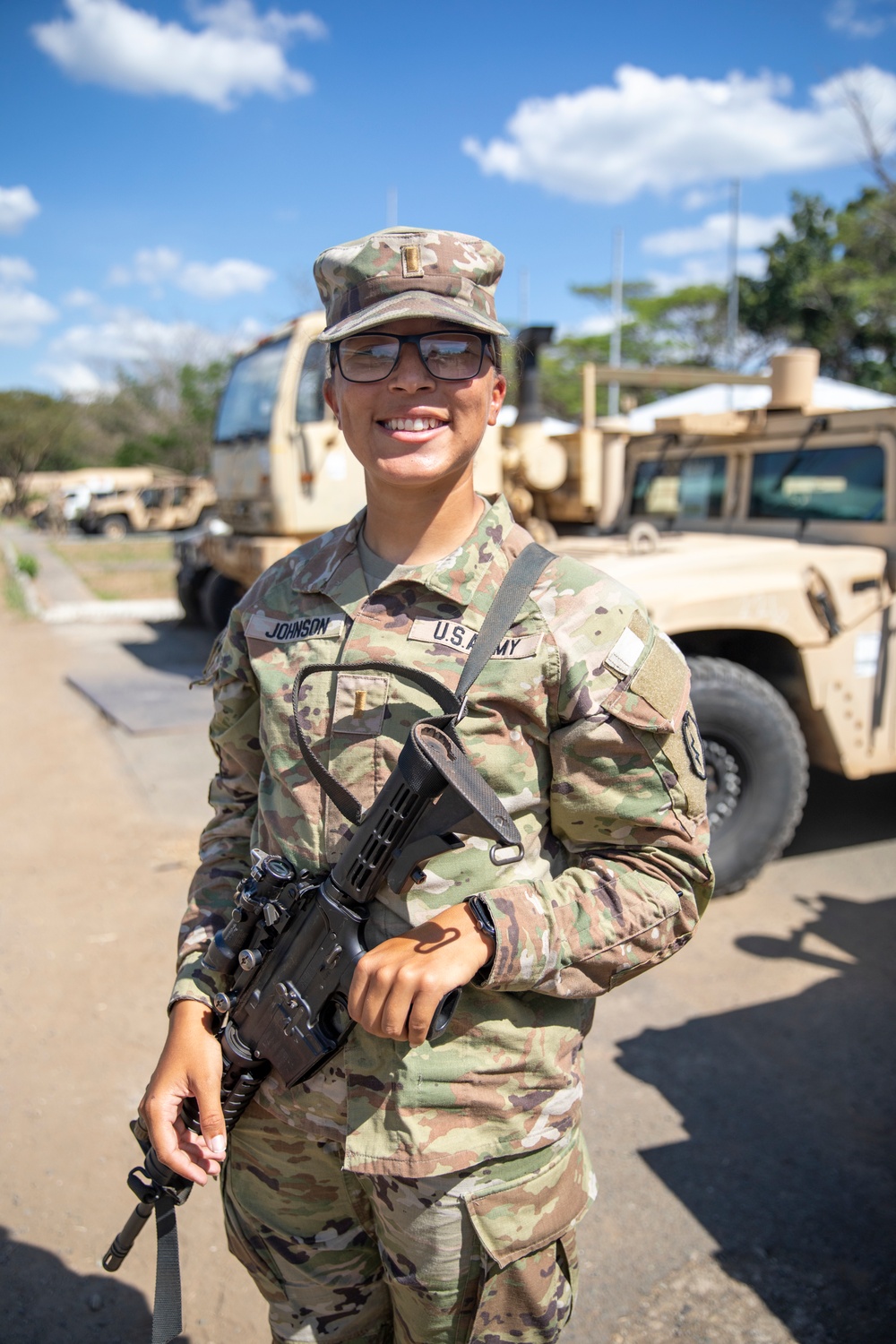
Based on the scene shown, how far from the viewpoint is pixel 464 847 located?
1.19 metres

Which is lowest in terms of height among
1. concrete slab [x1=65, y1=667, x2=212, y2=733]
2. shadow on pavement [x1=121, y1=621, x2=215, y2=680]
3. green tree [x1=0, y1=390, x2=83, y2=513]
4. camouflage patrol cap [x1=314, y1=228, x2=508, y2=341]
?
shadow on pavement [x1=121, y1=621, x2=215, y2=680]

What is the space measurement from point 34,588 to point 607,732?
45.9 ft

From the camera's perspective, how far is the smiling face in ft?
3.89

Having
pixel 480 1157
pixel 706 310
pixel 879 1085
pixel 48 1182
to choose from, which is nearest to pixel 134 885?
pixel 48 1182

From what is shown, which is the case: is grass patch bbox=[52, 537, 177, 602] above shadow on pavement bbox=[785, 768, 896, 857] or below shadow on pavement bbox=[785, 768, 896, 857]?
above

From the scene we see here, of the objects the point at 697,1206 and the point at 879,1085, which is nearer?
the point at 697,1206

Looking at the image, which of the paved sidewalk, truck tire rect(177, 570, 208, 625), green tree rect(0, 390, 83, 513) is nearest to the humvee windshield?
truck tire rect(177, 570, 208, 625)

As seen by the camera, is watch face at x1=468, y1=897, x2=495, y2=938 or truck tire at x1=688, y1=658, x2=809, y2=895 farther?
truck tire at x1=688, y1=658, x2=809, y2=895

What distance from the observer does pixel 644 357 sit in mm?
32000

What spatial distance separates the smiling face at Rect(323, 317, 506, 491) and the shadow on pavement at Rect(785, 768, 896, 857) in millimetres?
3580

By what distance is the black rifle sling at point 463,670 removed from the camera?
3.66ft

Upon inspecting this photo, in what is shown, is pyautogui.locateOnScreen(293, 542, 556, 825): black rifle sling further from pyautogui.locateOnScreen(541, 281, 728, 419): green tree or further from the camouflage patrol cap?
pyautogui.locateOnScreen(541, 281, 728, 419): green tree

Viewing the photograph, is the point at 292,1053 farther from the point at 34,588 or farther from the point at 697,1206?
the point at 34,588

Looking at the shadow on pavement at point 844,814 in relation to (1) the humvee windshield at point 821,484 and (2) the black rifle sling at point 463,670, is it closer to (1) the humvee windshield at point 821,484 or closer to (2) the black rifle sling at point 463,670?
(1) the humvee windshield at point 821,484
